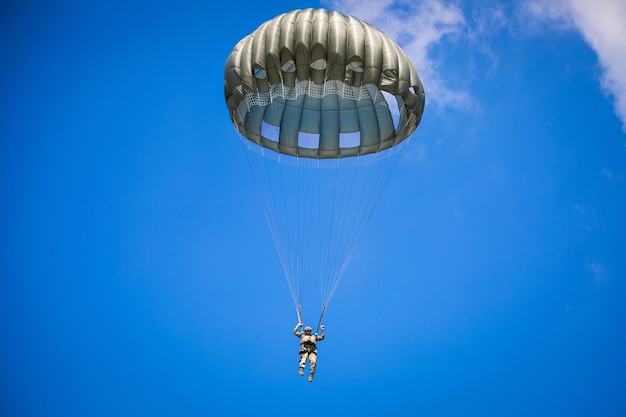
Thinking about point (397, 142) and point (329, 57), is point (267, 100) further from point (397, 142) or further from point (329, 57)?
point (397, 142)

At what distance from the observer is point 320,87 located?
16.4 metres

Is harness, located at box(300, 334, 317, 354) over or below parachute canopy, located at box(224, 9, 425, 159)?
below

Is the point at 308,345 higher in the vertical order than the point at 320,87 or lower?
lower

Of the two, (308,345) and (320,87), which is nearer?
(308,345)

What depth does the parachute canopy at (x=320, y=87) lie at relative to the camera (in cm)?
1546

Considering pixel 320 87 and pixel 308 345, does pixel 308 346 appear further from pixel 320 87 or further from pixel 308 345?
pixel 320 87

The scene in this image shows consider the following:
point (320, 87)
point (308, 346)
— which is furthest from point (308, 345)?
point (320, 87)

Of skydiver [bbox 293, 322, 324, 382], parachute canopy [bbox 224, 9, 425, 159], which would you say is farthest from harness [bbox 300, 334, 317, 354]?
parachute canopy [bbox 224, 9, 425, 159]

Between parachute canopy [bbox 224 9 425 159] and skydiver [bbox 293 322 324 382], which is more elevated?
parachute canopy [bbox 224 9 425 159]

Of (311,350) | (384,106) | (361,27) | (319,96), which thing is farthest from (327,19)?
(311,350)

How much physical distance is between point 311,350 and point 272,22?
8.47 metres

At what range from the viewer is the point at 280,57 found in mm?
15477

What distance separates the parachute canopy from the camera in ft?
50.7

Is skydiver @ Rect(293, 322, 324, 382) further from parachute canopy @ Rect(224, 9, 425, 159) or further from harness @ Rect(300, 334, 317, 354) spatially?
parachute canopy @ Rect(224, 9, 425, 159)
